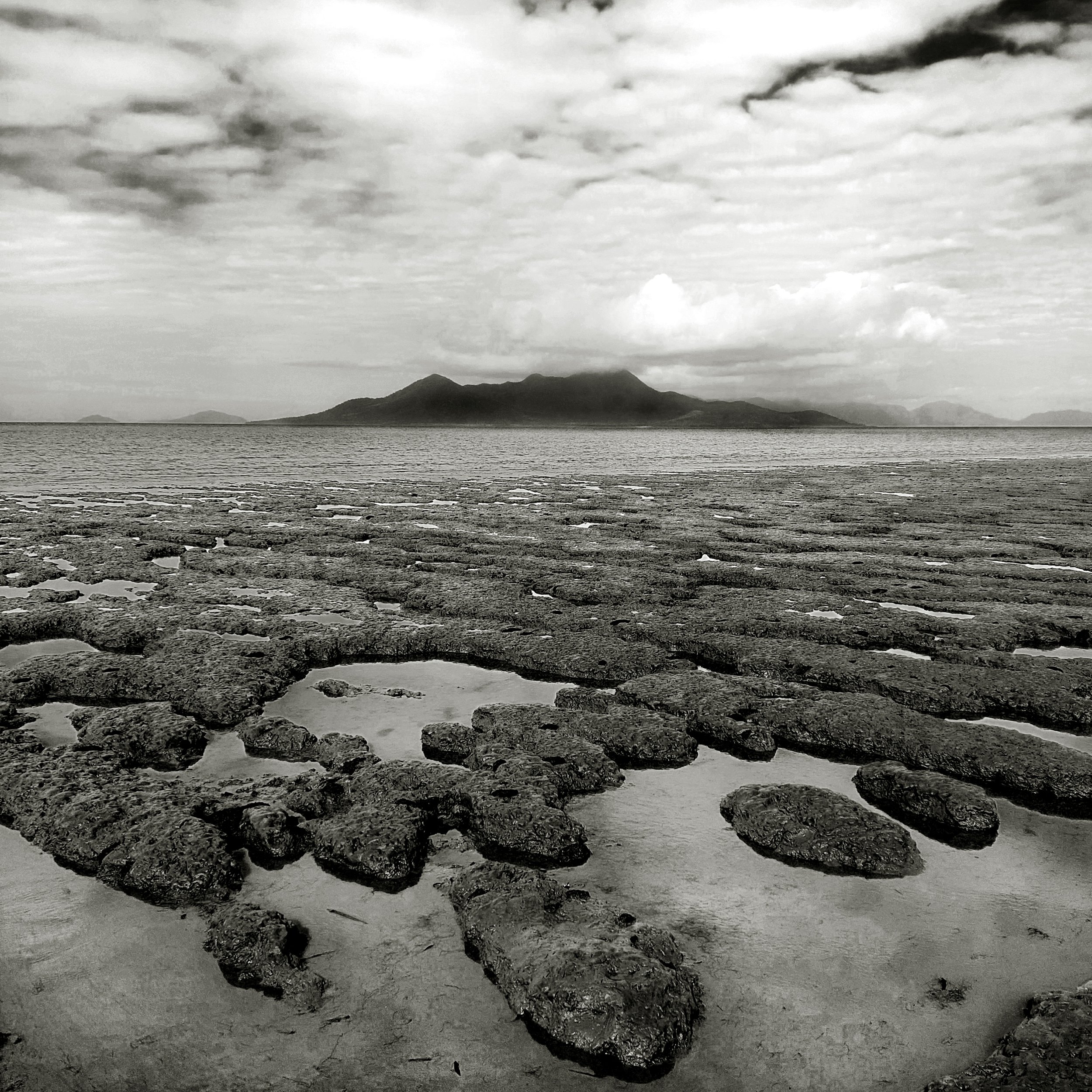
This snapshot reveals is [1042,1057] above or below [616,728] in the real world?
below

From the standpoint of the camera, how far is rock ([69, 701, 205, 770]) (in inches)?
212

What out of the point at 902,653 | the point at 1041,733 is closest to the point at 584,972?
the point at 1041,733

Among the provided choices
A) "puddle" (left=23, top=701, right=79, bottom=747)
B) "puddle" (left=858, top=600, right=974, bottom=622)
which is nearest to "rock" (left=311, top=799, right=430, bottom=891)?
"puddle" (left=23, top=701, right=79, bottom=747)

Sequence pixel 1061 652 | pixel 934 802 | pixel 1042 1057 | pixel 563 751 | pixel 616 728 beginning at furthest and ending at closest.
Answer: pixel 1061 652, pixel 616 728, pixel 563 751, pixel 934 802, pixel 1042 1057

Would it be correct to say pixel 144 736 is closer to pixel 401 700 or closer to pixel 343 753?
pixel 343 753

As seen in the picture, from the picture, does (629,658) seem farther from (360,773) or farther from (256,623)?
(256,623)

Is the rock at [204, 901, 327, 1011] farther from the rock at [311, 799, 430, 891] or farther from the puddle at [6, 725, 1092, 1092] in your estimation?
the rock at [311, 799, 430, 891]

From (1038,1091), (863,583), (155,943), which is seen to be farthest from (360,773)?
(863,583)

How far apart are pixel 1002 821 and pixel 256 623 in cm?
701

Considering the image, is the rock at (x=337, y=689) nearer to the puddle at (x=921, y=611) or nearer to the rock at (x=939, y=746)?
the rock at (x=939, y=746)

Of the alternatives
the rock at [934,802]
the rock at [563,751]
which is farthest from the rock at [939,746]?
the rock at [563,751]

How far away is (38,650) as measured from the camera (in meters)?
8.12

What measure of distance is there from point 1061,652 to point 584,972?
22.5ft

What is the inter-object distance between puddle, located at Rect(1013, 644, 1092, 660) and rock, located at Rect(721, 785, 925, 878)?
4.15 meters
